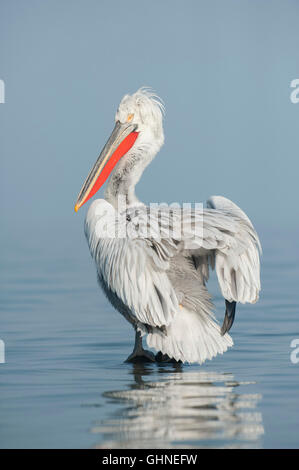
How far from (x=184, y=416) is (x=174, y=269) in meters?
1.70

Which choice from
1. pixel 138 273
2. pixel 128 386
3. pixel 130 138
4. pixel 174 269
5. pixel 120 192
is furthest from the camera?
pixel 130 138

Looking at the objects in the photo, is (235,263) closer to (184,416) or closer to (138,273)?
(138,273)

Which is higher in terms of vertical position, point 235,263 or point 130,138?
point 130,138

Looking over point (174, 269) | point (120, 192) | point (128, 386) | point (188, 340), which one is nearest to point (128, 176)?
point (120, 192)

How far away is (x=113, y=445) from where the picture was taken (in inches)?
173

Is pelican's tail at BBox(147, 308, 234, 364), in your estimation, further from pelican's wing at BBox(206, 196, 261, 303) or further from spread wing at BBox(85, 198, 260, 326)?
pelican's wing at BBox(206, 196, 261, 303)

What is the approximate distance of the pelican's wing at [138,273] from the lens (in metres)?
6.01

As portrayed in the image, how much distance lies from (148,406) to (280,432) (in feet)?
2.73

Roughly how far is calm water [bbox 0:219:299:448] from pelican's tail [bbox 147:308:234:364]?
14 cm

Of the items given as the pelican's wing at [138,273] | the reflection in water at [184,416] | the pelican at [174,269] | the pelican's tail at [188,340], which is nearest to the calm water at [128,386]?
the reflection in water at [184,416]

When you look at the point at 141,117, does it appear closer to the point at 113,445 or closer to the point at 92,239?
the point at 92,239

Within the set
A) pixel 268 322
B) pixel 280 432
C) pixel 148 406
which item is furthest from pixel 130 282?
pixel 268 322

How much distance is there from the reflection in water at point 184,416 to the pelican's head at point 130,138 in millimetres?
2006

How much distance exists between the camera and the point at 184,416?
490cm
